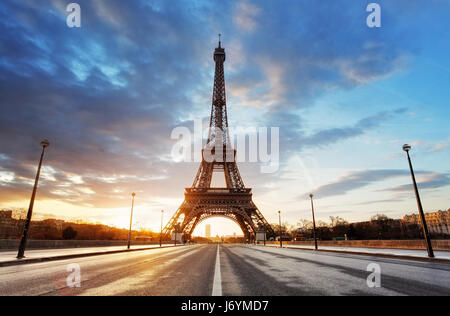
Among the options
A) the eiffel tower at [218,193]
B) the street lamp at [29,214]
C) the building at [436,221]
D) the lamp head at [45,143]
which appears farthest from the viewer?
the building at [436,221]

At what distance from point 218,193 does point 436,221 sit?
12992 centimetres

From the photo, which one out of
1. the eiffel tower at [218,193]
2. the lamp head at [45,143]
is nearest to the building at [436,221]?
the eiffel tower at [218,193]

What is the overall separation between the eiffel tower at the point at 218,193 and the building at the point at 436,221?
93625mm

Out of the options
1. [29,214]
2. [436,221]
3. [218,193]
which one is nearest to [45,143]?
[29,214]

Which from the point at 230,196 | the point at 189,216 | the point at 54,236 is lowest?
the point at 54,236

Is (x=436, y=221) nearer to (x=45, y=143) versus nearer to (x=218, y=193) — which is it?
(x=218, y=193)

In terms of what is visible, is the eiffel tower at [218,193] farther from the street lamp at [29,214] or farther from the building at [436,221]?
the building at [436,221]

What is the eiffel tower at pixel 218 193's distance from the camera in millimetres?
52281

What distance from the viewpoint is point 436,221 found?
12362 cm
